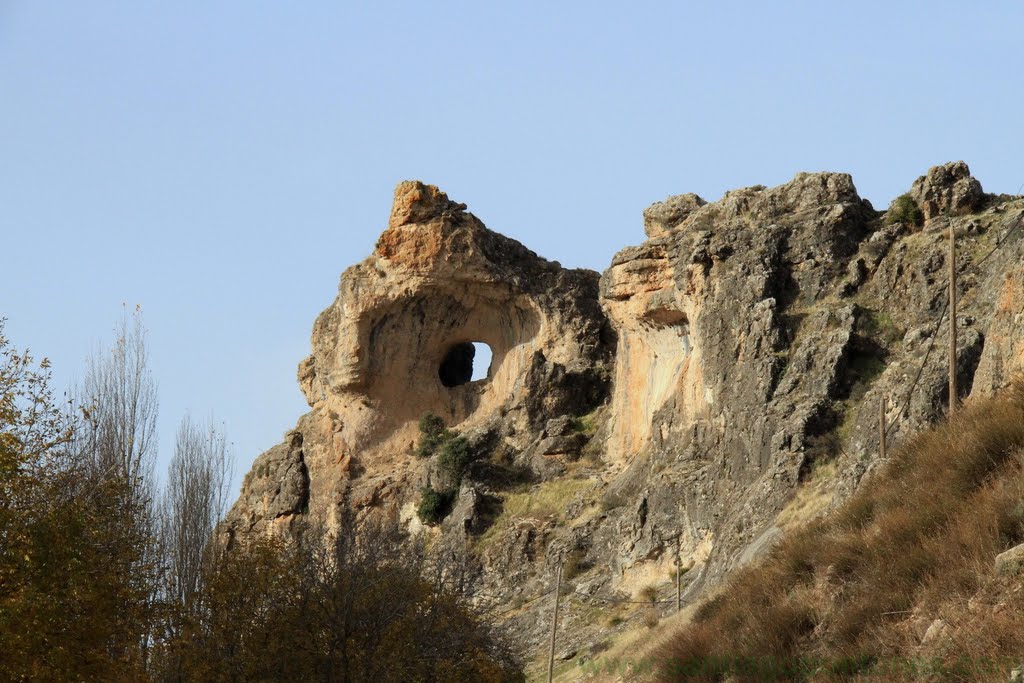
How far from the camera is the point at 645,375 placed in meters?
41.4

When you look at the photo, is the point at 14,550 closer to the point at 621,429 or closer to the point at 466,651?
the point at 466,651

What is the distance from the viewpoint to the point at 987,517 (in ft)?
57.9

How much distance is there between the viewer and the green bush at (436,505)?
141 feet

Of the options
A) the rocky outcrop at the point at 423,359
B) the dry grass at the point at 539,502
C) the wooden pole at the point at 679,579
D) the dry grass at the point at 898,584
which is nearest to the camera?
the dry grass at the point at 898,584

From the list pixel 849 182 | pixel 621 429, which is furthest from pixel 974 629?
pixel 621 429

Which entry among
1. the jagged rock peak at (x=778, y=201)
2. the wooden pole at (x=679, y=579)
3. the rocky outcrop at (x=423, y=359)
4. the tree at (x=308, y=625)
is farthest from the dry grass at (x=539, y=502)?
the tree at (x=308, y=625)

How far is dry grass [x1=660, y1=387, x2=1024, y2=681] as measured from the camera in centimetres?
1638

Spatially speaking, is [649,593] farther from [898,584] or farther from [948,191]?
[898,584]

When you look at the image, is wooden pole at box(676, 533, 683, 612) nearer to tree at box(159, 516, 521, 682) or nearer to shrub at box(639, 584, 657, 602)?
shrub at box(639, 584, 657, 602)

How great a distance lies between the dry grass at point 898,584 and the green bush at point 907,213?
46.6 ft

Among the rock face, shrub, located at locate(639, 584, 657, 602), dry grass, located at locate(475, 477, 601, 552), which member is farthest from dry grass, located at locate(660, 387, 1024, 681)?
dry grass, located at locate(475, 477, 601, 552)

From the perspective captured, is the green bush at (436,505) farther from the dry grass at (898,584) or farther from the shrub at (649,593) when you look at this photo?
the dry grass at (898,584)

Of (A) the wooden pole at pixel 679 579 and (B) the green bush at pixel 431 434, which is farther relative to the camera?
(B) the green bush at pixel 431 434

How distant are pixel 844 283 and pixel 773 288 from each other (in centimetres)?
177
